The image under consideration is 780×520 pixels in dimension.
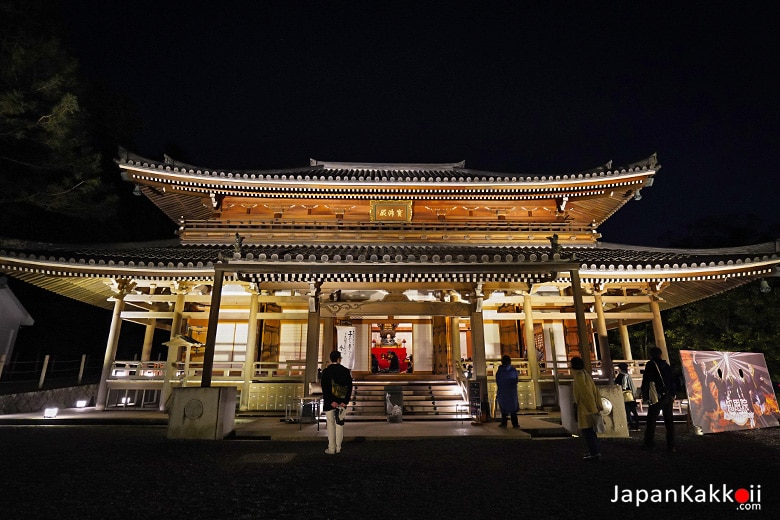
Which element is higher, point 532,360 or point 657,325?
point 657,325

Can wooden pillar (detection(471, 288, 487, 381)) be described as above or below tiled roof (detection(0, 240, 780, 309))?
below

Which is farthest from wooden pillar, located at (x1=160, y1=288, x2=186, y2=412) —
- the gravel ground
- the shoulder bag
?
the shoulder bag

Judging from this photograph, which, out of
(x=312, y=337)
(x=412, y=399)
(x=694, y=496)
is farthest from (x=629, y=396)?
(x=312, y=337)

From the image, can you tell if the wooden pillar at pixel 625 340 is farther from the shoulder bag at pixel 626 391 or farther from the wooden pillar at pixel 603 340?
the shoulder bag at pixel 626 391

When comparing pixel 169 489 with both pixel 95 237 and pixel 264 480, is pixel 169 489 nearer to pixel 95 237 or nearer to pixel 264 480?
pixel 264 480

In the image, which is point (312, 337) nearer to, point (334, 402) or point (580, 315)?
point (334, 402)

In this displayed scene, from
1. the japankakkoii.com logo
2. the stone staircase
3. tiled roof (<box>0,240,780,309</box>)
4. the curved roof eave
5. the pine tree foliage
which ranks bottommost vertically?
the japankakkoii.com logo

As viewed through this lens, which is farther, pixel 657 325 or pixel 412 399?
pixel 657 325

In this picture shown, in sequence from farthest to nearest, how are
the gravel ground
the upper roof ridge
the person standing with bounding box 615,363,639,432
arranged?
the upper roof ridge → the person standing with bounding box 615,363,639,432 → the gravel ground

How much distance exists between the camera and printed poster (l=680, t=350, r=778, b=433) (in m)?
9.13

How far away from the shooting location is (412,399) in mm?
12680

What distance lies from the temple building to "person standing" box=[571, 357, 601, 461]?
264cm

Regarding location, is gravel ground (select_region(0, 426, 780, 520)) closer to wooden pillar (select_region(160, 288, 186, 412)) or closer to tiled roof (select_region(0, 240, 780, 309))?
wooden pillar (select_region(160, 288, 186, 412))

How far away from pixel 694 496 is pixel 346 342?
13.1m
